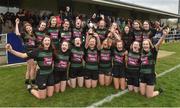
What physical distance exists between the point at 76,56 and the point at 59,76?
708 mm

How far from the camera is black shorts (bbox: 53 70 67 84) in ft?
Result: 24.9

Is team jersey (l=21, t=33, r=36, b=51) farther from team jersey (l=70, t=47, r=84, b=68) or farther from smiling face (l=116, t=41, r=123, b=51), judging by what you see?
smiling face (l=116, t=41, r=123, b=51)

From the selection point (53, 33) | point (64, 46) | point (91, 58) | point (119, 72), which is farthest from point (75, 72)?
point (53, 33)

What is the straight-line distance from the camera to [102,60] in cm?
837

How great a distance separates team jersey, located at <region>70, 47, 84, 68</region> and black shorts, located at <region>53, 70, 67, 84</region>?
424 millimetres

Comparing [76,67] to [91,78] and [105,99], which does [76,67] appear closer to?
[91,78]

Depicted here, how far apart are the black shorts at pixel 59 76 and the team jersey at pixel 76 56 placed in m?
0.42

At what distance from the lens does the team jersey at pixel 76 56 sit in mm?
8016

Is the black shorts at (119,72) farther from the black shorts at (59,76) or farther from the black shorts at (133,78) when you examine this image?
the black shorts at (59,76)

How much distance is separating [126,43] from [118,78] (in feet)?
3.86

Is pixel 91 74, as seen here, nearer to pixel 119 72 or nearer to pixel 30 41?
pixel 119 72

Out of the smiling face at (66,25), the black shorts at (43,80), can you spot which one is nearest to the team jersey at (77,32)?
the smiling face at (66,25)

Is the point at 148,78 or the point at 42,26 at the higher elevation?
the point at 42,26

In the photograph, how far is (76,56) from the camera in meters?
8.02
